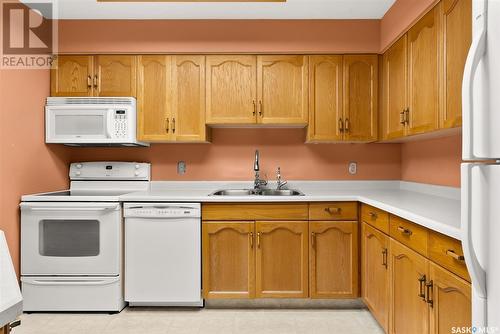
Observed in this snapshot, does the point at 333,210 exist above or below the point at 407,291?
above

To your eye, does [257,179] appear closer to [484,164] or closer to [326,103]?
[326,103]

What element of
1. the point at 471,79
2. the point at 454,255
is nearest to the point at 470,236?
the point at 454,255

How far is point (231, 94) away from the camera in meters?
2.95

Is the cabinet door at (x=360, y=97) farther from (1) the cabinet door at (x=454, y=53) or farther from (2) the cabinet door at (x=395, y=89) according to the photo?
(1) the cabinet door at (x=454, y=53)

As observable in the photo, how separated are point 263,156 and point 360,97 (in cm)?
97

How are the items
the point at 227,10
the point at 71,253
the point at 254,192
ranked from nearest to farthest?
the point at 71,253
the point at 227,10
the point at 254,192

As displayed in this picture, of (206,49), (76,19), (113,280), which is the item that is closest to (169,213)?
(113,280)

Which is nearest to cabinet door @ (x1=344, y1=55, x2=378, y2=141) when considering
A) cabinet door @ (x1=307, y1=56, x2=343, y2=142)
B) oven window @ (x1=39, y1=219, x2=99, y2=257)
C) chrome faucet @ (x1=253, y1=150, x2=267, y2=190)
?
cabinet door @ (x1=307, y1=56, x2=343, y2=142)

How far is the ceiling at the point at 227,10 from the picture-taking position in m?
2.72

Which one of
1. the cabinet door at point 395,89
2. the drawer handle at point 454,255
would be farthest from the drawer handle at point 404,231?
the cabinet door at point 395,89

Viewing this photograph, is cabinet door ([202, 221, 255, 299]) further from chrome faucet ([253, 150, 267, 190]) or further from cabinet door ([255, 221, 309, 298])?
chrome faucet ([253, 150, 267, 190])

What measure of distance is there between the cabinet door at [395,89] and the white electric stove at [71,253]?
212 cm

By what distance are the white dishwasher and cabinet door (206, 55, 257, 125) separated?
0.83m

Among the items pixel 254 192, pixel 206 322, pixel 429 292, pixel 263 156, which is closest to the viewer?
pixel 429 292
